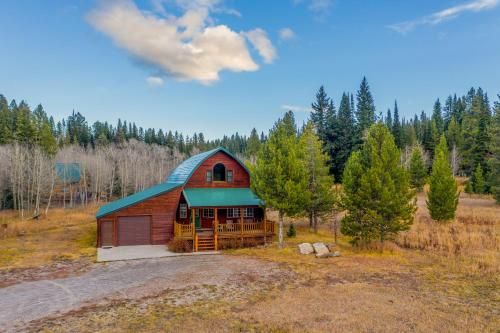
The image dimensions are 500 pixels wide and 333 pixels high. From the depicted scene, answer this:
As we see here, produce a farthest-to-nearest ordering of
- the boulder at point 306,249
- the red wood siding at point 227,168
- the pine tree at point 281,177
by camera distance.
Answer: the red wood siding at point 227,168
the pine tree at point 281,177
the boulder at point 306,249

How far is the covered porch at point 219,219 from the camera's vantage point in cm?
1995

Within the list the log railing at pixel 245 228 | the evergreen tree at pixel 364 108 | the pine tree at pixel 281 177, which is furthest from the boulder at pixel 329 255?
the evergreen tree at pixel 364 108

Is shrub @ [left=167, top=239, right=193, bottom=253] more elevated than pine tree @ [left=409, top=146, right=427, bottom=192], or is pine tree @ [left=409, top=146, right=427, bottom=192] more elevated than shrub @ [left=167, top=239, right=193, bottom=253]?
pine tree @ [left=409, top=146, right=427, bottom=192]

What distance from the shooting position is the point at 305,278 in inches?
535

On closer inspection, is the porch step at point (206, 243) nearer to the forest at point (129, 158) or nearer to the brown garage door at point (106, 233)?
the brown garage door at point (106, 233)

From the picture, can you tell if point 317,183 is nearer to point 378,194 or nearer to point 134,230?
point 378,194

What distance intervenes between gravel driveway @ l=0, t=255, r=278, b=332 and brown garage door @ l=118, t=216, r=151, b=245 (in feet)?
14.3

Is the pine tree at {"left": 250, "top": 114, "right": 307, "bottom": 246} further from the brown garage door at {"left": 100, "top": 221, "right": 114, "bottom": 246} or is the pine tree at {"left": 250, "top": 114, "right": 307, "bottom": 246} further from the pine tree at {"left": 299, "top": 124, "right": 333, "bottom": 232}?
the brown garage door at {"left": 100, "top": 221, "right": 114, "bottom": 246}

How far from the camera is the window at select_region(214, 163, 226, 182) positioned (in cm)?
2376

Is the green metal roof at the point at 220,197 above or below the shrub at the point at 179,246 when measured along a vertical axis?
above

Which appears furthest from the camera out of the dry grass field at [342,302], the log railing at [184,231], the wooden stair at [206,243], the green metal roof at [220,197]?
the green metal roof at [220,197]

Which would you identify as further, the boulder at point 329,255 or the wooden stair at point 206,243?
the wooden stair at point 206,243

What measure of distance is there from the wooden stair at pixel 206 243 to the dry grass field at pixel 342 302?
3936 mm

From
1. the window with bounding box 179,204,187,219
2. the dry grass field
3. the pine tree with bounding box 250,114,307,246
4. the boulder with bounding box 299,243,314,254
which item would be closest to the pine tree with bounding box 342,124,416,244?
the dry grass field
